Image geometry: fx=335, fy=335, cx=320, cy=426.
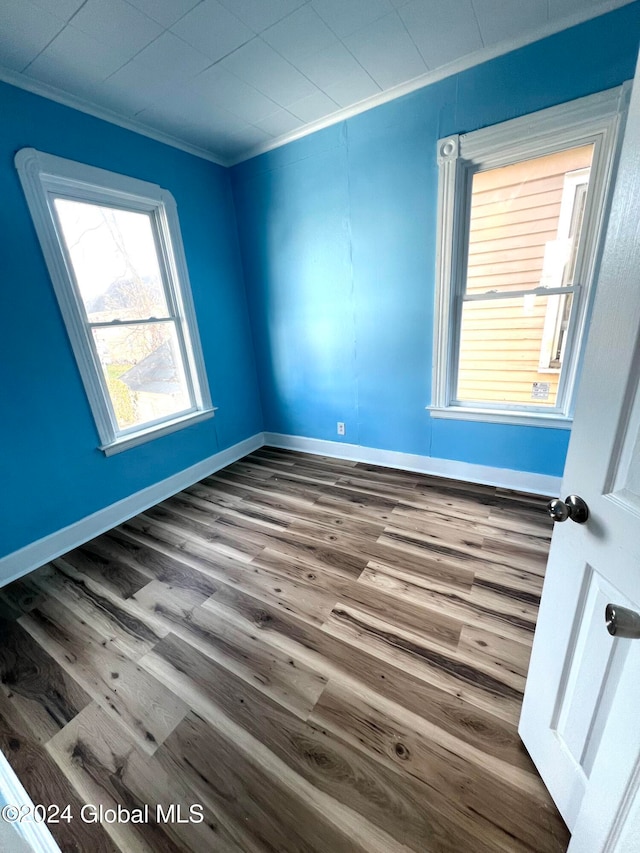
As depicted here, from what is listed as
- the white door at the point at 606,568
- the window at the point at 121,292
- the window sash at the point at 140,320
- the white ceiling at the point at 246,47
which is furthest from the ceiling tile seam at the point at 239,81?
the white door at the point at 606,568

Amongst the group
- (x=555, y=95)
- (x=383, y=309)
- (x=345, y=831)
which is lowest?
(x=345, y=831)

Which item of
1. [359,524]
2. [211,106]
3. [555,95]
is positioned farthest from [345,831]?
[211,106]

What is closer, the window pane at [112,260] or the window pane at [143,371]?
the window pane at [112,260]

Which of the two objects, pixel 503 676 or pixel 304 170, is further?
pixel 304 170

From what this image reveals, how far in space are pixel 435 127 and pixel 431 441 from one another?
6.91 ft

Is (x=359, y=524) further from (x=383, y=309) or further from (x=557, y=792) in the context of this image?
(x=383, y=309)

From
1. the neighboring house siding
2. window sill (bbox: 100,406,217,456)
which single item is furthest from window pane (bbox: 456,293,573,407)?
window sill (bbox: 100,406,217,456)

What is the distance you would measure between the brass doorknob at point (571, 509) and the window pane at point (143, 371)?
8.72 ft

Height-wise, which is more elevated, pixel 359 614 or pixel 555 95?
pixel 555 95

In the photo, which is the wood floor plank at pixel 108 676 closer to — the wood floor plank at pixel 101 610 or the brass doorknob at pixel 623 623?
the wood floor plank at pixel 101 610

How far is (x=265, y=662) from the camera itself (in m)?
1.42

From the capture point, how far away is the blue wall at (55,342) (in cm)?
186

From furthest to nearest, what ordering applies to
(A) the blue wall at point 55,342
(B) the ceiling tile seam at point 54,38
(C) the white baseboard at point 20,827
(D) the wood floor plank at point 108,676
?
(A) the blue wall at point 55,342, (B) the ceiling tile seam at point 54,38, (D) the wood floor plank at point 108,676, (C) the white baseboard at point 20,827

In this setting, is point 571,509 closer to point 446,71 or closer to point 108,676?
point 108,676
